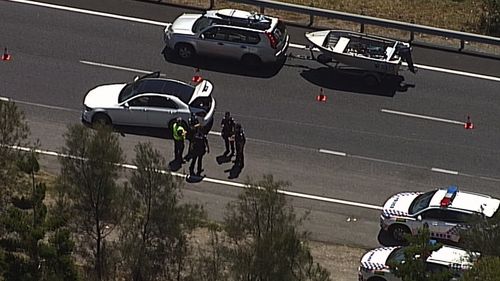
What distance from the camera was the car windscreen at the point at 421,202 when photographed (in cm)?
2478

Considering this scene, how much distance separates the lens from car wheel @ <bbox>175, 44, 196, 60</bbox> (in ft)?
102

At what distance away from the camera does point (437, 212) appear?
24469 mm

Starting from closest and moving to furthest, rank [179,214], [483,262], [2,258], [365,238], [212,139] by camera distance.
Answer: [483,262]
[2,258]
[179,214]
[365,238]
[212,139]

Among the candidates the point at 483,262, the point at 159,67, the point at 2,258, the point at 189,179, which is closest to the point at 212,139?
the point at 189,179

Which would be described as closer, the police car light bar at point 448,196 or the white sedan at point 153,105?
the police car light bar at point 448,196

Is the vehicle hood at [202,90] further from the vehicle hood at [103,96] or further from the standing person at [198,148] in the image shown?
the vehicle hood at [103,96]

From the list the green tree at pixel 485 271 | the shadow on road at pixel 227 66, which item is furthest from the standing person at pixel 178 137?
the green tree at pixel 485 271

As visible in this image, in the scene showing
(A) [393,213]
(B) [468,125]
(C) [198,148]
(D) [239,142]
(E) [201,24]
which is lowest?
(A) [393,213]

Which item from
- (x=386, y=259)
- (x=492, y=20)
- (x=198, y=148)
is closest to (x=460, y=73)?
(x=492, y=20)

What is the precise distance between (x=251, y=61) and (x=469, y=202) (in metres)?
8.62

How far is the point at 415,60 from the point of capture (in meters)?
32.1

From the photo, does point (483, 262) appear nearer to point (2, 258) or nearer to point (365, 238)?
point (2, 258)

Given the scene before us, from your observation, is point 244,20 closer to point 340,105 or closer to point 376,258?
point 340,105

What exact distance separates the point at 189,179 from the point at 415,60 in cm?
867
